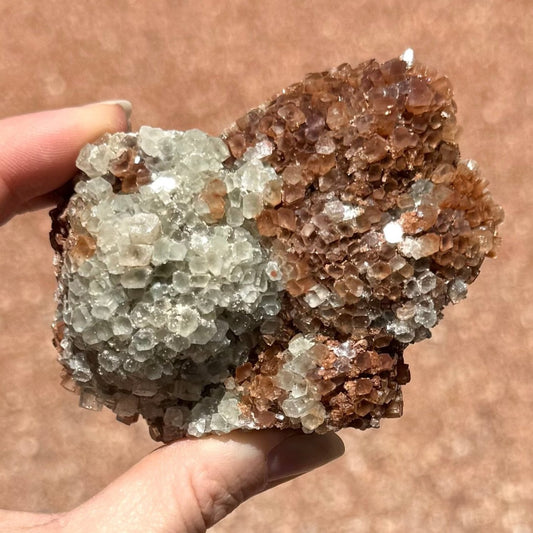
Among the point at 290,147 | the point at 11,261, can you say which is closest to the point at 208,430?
the point at 290,147

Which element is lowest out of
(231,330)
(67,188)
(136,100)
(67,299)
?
(231,330)

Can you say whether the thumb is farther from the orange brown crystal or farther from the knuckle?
the orange brown crystal

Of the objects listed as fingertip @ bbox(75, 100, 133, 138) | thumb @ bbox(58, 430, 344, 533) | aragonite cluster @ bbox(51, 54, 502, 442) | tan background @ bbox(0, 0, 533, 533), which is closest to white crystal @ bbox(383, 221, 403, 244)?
aragonite cluster @ bbox(51, 54, 502, 442)

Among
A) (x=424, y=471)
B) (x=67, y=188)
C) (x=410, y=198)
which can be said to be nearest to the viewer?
(x=410, y=198)

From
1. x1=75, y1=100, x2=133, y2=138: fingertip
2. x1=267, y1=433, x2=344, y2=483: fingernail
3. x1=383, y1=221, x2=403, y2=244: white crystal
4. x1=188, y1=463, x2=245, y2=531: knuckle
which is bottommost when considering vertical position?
x1=188, y1=463, x2=245, y2=531: knuckle

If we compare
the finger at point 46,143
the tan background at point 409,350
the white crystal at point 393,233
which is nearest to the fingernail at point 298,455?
the white crystal at point 393,233

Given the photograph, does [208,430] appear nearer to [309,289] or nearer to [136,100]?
[309,289]
